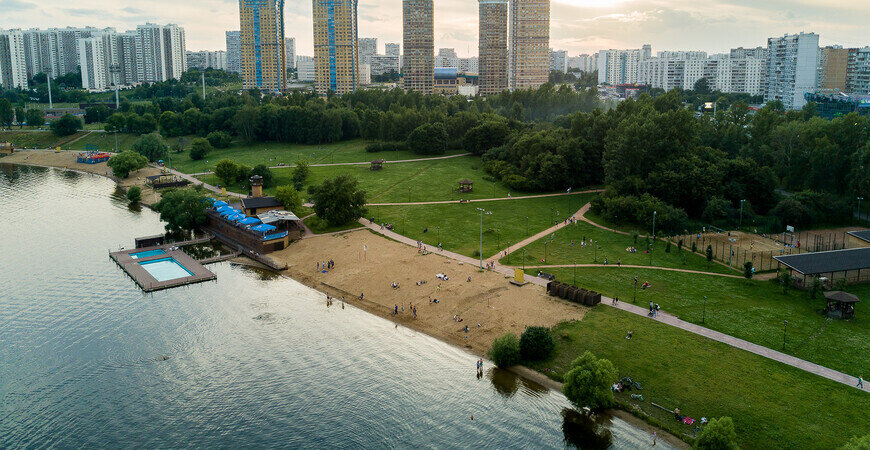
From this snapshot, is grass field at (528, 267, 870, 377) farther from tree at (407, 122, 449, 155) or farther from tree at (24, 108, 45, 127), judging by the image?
tree at (24, 108, 45, 127)

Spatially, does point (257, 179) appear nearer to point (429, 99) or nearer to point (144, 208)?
→ point (144, 208)

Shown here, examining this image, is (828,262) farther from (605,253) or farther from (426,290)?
(426,290)

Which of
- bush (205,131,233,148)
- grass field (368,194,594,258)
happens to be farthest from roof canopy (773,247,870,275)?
bush (205,131,233,148)

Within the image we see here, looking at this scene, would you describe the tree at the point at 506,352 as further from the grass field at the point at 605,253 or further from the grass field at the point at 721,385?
the grass field at the point at 605,253

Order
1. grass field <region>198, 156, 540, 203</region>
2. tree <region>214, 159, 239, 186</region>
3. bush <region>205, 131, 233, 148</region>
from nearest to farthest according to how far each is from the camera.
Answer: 1. grass field <region>198, 156, 540, 203</region>
2. tree <region>214, 159, 239, 186</region>
3. bush <region>205, 131, 233, 148</region>

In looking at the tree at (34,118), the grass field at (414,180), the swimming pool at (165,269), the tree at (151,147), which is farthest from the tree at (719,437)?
the tree at (34,118)

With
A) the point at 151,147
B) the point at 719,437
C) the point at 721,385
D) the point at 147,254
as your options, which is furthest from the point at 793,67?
the point at 147,254

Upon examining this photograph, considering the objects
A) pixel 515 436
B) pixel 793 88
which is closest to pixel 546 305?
pixel 515 436
